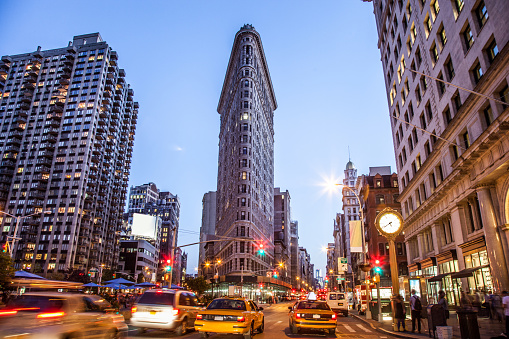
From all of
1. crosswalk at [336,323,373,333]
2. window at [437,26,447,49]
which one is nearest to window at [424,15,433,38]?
window at [437,26,447,49]

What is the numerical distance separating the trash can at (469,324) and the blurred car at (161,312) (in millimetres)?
10942

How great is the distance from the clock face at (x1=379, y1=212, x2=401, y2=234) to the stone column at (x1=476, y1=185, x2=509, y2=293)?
7.21 meters

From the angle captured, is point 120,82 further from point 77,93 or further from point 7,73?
point 7,73

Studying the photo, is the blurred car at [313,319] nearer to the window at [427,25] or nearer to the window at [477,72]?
the window at [477,72]

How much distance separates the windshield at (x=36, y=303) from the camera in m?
9.13

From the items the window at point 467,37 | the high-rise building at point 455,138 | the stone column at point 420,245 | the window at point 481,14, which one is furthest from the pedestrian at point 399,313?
the stone column at point 420,245

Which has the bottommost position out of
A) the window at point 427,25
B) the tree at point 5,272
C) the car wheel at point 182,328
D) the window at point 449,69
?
the car wheel at point 182,328

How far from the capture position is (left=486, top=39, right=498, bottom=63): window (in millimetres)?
22905

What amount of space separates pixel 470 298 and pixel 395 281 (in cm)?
1064

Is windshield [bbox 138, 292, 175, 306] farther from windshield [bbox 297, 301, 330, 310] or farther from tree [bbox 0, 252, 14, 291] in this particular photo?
tree [bbox 0, 252, 14, 291]

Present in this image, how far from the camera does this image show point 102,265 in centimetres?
11525

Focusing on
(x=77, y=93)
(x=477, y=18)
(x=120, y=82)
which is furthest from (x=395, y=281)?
(x=120, y=82)

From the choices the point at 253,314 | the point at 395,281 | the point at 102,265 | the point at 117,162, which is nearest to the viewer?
the point at 253,314

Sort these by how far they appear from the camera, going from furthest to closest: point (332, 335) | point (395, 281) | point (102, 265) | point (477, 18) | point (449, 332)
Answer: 1. point (102, 265)
2. point (477, 18)
3. point (395, 281)
4. point (332, 335)
5. point (449, 332)
